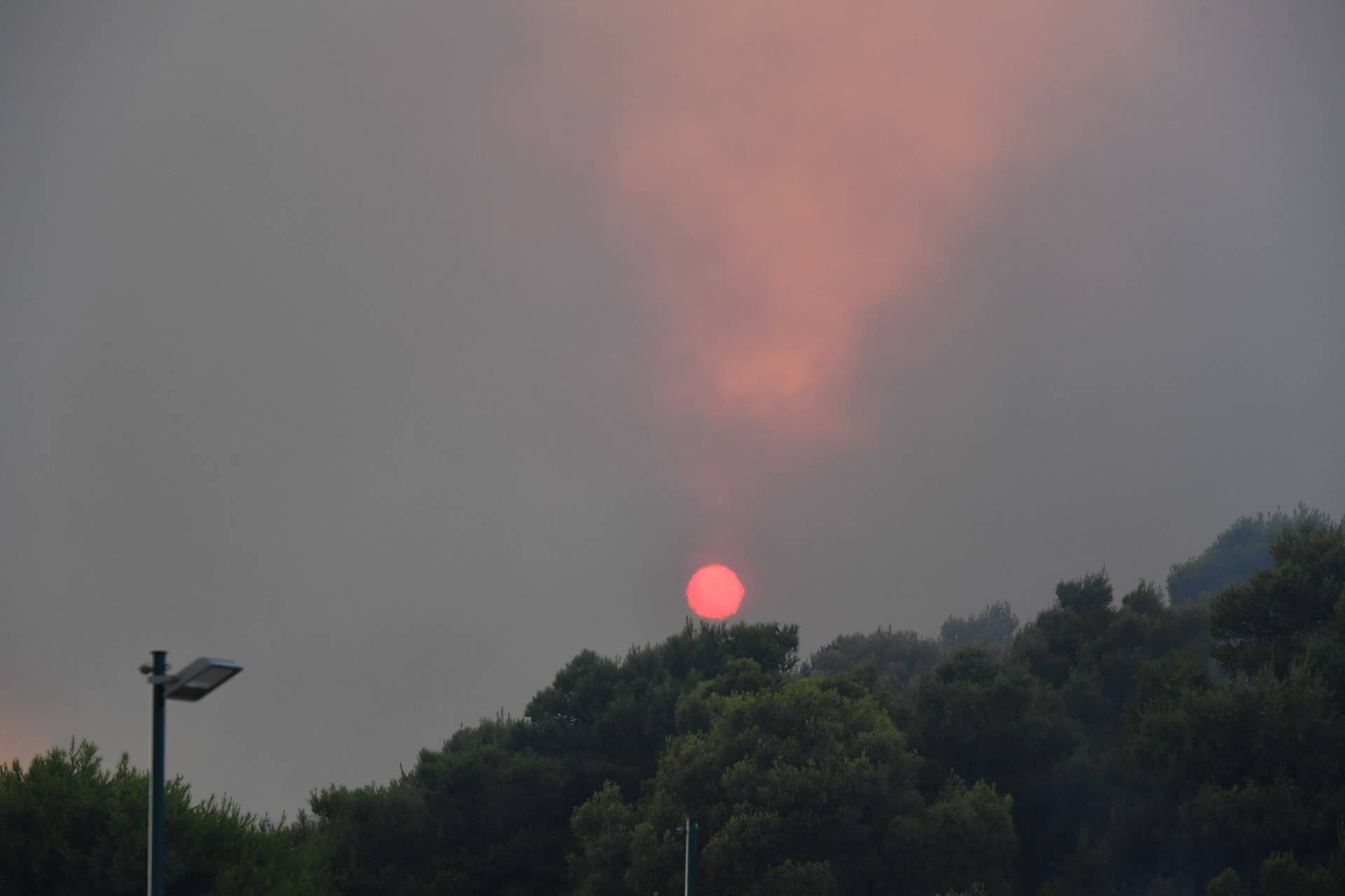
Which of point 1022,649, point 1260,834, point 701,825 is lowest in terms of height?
point 1260,834

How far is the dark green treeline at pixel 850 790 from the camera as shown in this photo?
3634cm

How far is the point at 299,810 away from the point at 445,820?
6.07m

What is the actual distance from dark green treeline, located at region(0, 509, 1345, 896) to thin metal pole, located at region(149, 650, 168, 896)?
21.0 m

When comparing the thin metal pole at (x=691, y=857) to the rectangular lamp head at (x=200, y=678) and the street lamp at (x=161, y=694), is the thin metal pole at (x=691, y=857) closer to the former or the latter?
the street lamp at (x=161, y=694)

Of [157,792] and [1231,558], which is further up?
[1231,558]

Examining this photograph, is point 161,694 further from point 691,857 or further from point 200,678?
point 691,857

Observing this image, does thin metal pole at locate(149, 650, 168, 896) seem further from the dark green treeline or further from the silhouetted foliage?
the silhouetted foliage

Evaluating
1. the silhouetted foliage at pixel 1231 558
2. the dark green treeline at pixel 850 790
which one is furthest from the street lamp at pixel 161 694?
the silhouetted foliage at pixel 1231 558

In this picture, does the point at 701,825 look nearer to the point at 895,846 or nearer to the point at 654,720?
the point at 895,846

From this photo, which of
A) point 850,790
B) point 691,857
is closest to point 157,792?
point 691,857

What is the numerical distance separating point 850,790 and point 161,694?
3323 cm

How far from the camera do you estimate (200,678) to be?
45.9ft

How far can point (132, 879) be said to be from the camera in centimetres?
3428

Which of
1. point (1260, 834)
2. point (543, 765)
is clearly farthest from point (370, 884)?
point (1260, 834)
